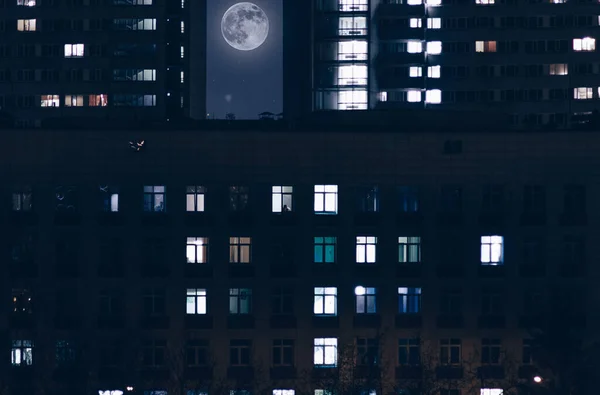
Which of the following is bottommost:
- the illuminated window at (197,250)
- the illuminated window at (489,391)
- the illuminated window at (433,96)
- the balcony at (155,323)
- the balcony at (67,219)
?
the illuminated window at (489,391)

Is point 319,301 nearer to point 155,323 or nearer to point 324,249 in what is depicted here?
point 324,249

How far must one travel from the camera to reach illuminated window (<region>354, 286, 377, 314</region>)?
107188 millimetres

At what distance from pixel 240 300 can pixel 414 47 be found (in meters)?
91.0

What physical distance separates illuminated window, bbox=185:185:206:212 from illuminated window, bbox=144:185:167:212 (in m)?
1.47

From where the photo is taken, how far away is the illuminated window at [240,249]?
351 ft

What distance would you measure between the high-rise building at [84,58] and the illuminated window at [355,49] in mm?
21386

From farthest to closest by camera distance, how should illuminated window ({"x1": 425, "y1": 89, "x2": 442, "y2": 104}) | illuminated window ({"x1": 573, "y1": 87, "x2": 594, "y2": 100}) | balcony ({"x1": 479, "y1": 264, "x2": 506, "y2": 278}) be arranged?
1. illuminated window ({"x1": 425, "y1": 89, "x2": 442, "y2": 104})
2. illuminated window ({"x1": 573, "y1": 87, "x2": 594, "y2": 100})
3. balcony ({"x1": 479, "y1": 264, "x2": 506, "y2": 278})

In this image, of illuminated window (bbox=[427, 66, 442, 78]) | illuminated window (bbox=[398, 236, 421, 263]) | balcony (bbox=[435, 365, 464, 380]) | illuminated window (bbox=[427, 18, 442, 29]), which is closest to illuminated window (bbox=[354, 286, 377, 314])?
illuminated window (bbox=[398, 236, 421, 263])

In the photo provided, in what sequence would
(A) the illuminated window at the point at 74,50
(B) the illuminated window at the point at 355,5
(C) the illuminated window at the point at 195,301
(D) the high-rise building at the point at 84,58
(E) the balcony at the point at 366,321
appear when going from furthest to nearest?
(B) the illuminated window at the point at 355,5
(A) the illuminated window at the point at 74,50
(D) the high-rise building at the point at 84,58
(E) the balcony at the point at 366,321
(C) the illuminated window at the point at 195,301

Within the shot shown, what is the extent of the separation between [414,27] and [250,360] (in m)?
93.2

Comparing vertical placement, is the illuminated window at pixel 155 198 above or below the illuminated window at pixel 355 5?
below

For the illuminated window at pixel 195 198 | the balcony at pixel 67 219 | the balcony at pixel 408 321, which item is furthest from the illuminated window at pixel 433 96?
the balcony at pixel 67 219

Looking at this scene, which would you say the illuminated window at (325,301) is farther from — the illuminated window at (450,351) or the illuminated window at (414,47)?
the illuminated window at (414,47)

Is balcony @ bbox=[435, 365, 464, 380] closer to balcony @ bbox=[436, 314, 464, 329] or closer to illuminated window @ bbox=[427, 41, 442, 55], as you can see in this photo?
balcony @ bbox=[436, 314, 464, 329]
